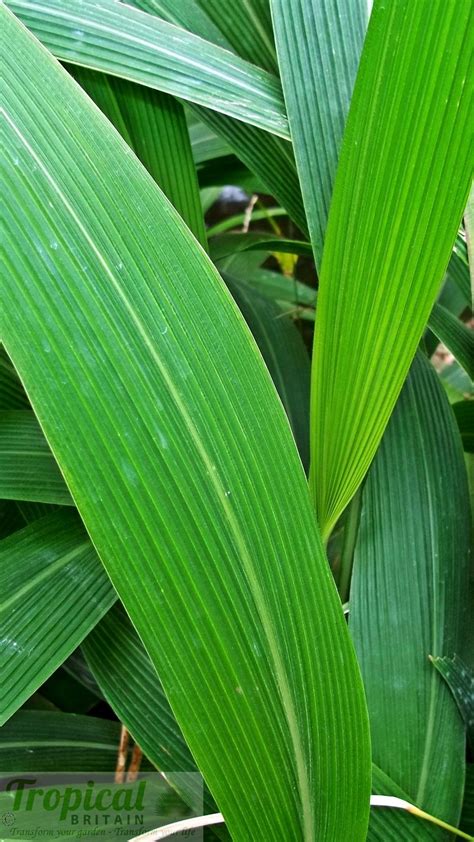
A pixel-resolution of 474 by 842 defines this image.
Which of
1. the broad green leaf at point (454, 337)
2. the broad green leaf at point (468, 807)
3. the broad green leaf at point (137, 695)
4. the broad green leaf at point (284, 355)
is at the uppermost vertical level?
the broad green leaf at point (284, 355)

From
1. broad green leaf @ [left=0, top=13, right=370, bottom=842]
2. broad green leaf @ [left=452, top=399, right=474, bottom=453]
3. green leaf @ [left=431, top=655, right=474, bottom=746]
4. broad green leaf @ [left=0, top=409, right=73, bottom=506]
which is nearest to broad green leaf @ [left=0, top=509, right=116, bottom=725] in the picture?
broad green leaf @ [left=0, top=409, right=73, bottom=506]

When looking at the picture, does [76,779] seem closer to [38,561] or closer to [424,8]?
[38,561]

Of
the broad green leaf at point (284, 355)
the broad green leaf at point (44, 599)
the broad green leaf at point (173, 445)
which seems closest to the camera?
the broad green leaf at point (173, 445)

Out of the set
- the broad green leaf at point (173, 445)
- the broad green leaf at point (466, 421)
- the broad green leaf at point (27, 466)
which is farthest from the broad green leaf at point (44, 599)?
the broad green leaf at point (466, 421)

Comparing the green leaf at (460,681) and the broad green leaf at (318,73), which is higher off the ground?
the broad green leaf at (318,73)

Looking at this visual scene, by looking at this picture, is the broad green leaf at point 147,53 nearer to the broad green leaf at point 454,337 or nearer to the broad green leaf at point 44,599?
the broad green leaf at point 454,337

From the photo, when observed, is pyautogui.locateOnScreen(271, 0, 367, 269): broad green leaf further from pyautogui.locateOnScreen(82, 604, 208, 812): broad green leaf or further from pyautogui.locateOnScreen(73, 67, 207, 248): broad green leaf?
pyautogui.locateOnScreen(82, 604, 208, 812): broad green leaf

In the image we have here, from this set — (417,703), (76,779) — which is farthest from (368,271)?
(76,779)
